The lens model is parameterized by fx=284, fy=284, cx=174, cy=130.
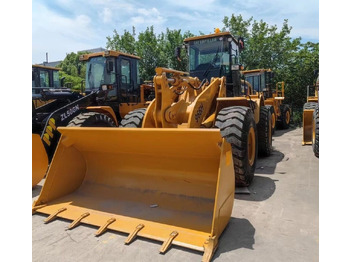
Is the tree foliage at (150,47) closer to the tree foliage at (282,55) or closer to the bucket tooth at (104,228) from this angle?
the tree foliage at (282,55)

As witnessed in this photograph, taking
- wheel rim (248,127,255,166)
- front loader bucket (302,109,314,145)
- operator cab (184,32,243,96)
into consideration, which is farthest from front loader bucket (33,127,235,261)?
front loader bucket (302,109,314,145)

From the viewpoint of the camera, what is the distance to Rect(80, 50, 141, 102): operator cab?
27.7 ft

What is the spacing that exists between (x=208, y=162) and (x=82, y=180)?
6.38 feet

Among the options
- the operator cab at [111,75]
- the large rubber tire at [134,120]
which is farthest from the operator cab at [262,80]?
the large rubber tire at [134,120]

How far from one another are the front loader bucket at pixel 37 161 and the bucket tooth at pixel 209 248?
342 centimetres

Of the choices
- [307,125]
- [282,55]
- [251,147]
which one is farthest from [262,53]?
[251,147]

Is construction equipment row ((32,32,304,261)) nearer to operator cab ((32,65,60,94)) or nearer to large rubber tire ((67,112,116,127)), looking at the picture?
large rubber tire ((67,112,116,127))

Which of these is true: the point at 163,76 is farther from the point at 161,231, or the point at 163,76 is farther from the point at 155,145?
the point at 161,231

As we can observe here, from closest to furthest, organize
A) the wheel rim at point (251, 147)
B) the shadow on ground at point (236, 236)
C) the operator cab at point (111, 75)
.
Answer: the shadow on ground at point (236, 236) < the wheel rim at point (251, 147) < the operator cab at point (111, 75)

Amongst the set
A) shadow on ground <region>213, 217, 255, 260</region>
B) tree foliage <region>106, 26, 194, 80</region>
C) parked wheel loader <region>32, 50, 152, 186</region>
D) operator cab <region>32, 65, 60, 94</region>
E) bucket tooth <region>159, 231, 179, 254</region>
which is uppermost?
tree foliage <region>106, 26, 194, 80</region>

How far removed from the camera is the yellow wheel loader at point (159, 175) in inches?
117

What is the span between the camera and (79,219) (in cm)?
334

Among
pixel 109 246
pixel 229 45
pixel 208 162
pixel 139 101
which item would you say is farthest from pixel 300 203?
pixel 139 101

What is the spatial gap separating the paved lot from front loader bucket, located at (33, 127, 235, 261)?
11 centimetres
